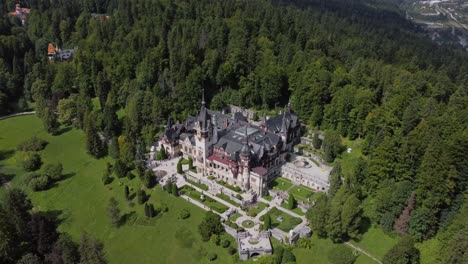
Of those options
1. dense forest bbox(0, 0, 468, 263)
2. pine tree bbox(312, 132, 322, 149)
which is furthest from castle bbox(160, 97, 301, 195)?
dense forest bbox(0, 0, 468, 263)

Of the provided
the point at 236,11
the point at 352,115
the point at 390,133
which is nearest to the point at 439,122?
the point at 390,133

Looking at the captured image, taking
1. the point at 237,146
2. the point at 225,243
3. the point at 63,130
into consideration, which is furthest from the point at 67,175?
the point at 225,243

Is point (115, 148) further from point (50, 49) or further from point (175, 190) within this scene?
point (50, 49)

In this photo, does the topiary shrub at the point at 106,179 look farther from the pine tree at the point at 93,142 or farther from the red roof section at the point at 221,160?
the red roof section at the point at 221,160

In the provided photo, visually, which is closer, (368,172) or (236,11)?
(368,172)

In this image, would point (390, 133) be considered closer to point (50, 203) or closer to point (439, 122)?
point (439, 122)

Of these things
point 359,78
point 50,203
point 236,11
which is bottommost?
point 50,203
